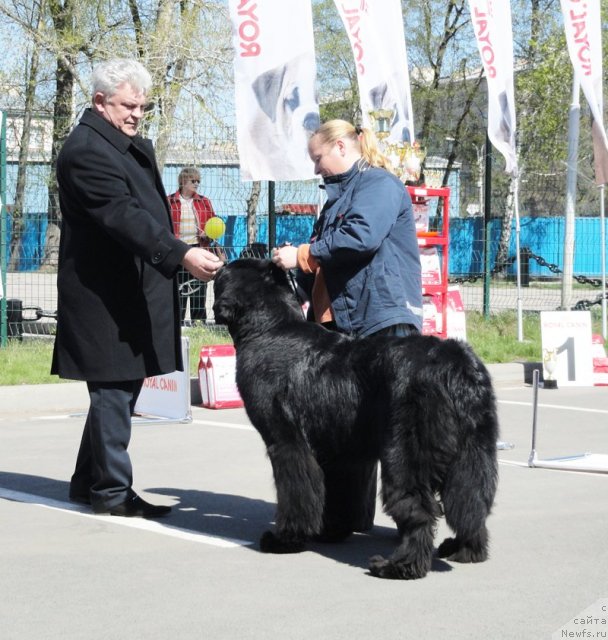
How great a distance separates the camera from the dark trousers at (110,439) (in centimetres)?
555

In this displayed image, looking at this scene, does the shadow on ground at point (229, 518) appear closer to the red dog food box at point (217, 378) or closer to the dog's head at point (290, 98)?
the red dog food box at point (217, 378)

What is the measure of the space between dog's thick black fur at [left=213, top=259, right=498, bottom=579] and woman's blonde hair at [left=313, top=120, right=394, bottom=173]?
2.23 feet

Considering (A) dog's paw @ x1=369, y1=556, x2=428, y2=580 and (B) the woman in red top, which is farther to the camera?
(B) the woman in red top

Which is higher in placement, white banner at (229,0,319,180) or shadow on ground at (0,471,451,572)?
white banner at (229,0,319,180)

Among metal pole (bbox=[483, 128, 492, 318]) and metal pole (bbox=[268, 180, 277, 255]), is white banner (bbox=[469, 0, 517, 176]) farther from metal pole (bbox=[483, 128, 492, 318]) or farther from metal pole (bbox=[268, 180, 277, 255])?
metal pole (bbox=[268, 180, 277, 255])

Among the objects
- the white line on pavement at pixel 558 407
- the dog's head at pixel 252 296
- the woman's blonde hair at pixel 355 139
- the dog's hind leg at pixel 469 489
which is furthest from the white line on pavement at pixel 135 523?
the white line on pavement at pixel 558 407

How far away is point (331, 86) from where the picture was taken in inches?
1377

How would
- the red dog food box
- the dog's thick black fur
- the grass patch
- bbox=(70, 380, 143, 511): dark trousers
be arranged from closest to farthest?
the dog's thick black fur < bbox=(70, 380, 143, 511): dark trousers < the red dog food box < the grass patch

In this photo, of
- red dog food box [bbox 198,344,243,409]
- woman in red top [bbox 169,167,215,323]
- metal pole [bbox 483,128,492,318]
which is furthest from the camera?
metal pole [bbox 483,128,492,318]

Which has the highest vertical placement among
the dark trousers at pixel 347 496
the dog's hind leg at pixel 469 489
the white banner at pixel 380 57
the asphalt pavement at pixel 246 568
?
the white banner at pixel 380 57

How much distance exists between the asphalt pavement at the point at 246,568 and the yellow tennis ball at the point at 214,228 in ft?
17.7

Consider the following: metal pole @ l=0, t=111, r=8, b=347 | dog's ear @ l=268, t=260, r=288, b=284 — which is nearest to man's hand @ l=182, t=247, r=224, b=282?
dog's ear @ l=268, t=260, r=288, b=284

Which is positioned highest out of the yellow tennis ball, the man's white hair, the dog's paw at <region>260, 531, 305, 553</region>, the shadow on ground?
the man's white hair

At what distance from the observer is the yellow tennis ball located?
12617 millimetres
